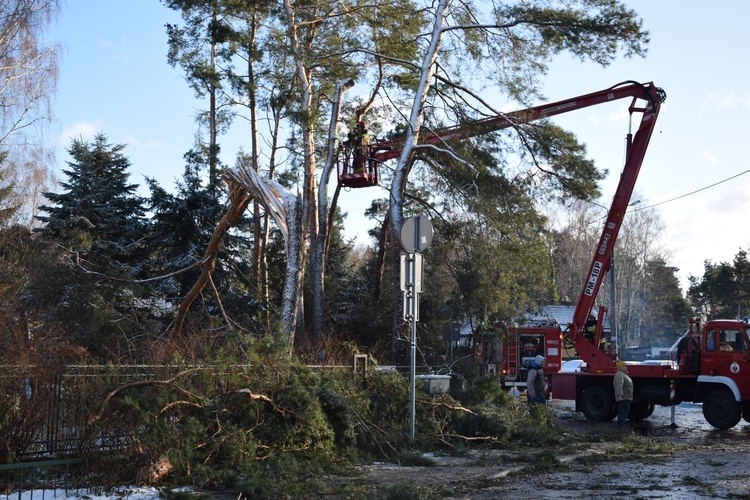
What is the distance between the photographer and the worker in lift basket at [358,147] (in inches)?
914

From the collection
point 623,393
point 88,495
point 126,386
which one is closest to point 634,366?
point 623,393

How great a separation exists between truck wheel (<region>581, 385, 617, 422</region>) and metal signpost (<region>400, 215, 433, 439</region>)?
10.7m

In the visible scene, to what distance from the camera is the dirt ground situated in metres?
9.24

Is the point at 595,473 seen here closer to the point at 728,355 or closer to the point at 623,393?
the point at 623,393

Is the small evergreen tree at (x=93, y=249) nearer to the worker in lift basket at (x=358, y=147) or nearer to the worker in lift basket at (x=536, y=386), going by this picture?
the worker in lift basket at (x=358, y=147)

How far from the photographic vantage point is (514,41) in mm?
20594

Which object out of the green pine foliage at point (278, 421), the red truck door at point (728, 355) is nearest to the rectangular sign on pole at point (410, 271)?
the green pine foliage at point (278, 421)

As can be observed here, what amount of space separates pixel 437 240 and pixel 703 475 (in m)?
15.4

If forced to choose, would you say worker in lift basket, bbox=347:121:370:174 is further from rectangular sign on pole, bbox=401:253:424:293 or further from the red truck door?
rectangular sign on pole, bbox=401:253:424:293

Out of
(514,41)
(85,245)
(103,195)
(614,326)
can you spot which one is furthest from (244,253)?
(614,326)

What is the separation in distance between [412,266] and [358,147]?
38.8ft

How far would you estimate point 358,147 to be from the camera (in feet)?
76.5

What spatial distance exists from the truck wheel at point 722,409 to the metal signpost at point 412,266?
10401 millimetres

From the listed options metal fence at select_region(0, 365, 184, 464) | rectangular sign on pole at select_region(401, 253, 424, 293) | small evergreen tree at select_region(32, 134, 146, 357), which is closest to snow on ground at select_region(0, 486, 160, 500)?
metal fence at select_region(0, 365, 184, 464)
